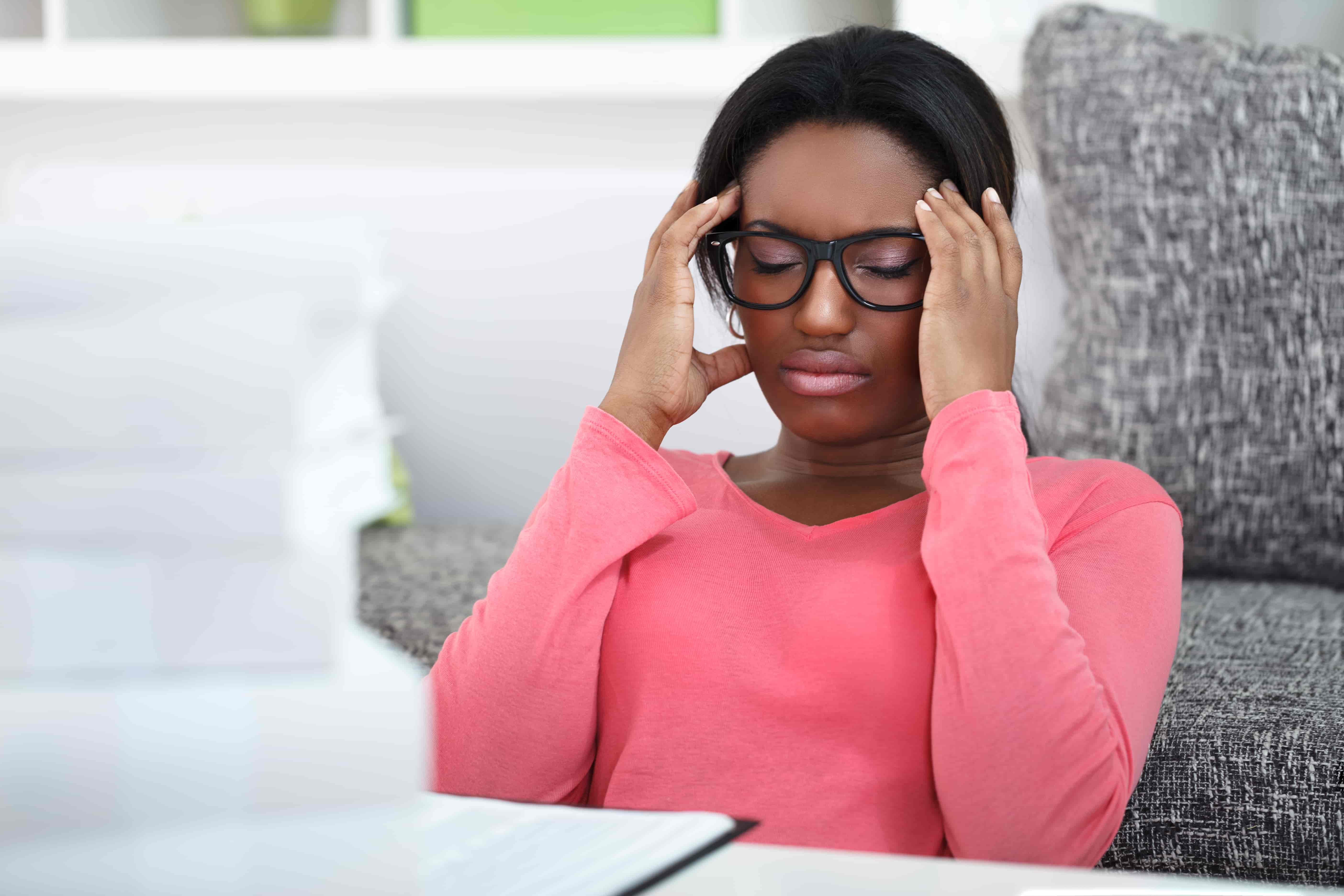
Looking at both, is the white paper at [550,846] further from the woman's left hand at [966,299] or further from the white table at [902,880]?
the woman's left hand at [966,299]

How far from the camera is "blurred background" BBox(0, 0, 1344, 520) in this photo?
1.82m

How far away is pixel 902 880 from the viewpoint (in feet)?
1.36

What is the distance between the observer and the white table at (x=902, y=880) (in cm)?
40

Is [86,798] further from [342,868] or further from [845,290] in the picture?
[845,290]

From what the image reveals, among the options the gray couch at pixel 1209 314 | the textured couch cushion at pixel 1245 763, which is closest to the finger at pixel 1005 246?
the textured couch cushion at pixel 1245 763

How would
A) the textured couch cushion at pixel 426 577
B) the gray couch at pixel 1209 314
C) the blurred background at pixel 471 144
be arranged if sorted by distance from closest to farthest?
the textured couch cushion at pixel 426 577 < the gray couch at pixel 1209 314 < the blurred background at pixel 471 144

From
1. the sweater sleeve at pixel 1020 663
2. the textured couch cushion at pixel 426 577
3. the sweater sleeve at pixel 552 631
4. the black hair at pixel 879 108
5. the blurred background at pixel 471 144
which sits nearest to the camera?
the sweater sleeve at pixel 1020 663


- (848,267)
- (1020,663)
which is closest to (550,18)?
(848,267)

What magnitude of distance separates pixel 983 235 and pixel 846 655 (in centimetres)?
34

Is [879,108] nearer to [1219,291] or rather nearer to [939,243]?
[939,243]

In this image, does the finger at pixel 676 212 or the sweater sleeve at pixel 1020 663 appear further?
the finger at pixel 676 212

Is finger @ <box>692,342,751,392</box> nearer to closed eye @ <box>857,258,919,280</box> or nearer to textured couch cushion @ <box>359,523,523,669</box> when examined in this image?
closed eye @ <box>857,258,919,280</box>

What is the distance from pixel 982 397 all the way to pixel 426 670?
593 mm

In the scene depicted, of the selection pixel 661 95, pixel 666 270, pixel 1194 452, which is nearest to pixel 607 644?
pixel 666 270
